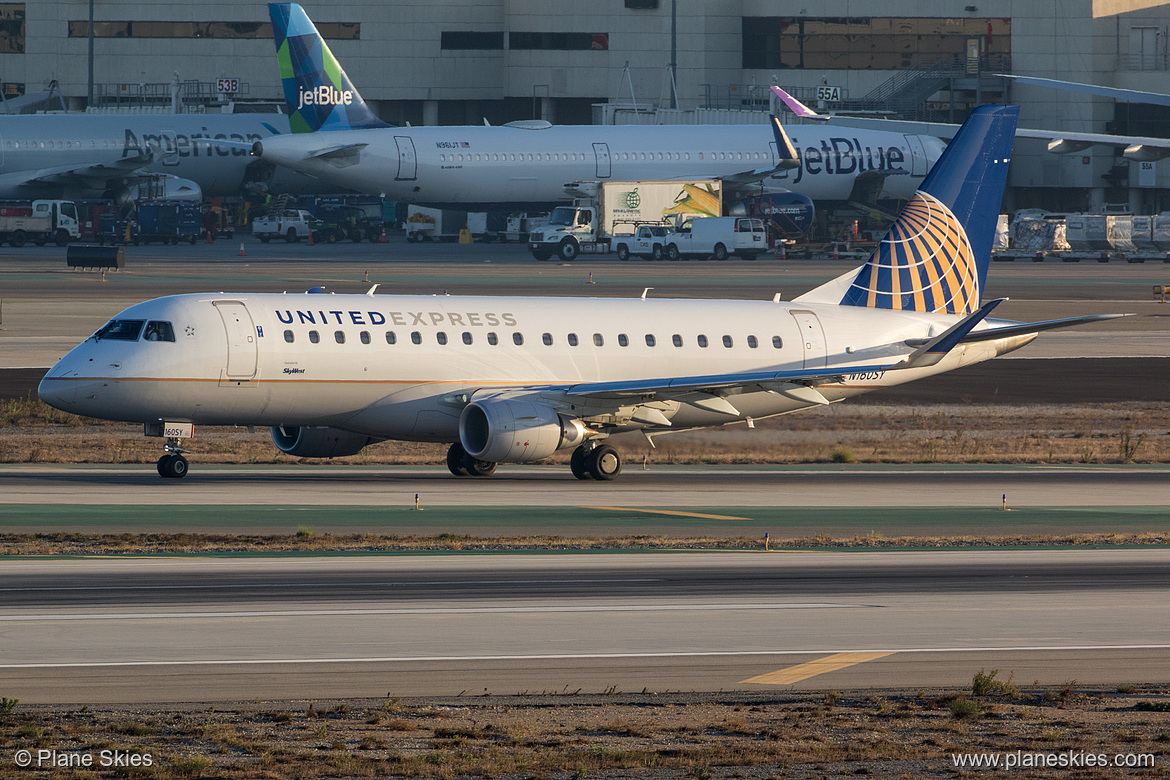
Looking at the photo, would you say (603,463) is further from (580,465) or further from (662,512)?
(662,512)

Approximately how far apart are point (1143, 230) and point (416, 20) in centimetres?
6777

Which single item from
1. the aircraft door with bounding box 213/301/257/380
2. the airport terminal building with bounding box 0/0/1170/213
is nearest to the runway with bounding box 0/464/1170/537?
the aircraft door with bounding box 213/301/257/380

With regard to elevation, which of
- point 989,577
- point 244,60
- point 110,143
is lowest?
point 989,577

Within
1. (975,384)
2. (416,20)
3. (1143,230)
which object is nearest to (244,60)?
(416,20)

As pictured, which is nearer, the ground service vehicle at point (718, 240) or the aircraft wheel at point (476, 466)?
the aircraft wheel at point (476, 466)

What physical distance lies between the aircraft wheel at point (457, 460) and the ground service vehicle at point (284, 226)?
289 feet

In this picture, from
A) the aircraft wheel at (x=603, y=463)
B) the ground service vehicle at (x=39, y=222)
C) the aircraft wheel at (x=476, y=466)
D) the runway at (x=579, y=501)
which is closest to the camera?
the runway at (x=579, y=501)

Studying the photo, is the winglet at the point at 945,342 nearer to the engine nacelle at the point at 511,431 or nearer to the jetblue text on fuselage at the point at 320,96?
the engine nacelle at the point at 511,431

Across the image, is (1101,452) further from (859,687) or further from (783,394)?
(859,687)

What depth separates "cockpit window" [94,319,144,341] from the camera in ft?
115

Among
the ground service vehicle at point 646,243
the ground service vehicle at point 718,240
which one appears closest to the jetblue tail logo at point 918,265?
the ground service vehicle at point 646,243

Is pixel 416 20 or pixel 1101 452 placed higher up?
pixel 416 20

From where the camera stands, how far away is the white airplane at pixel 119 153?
390 ft

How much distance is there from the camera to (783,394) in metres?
39.6
